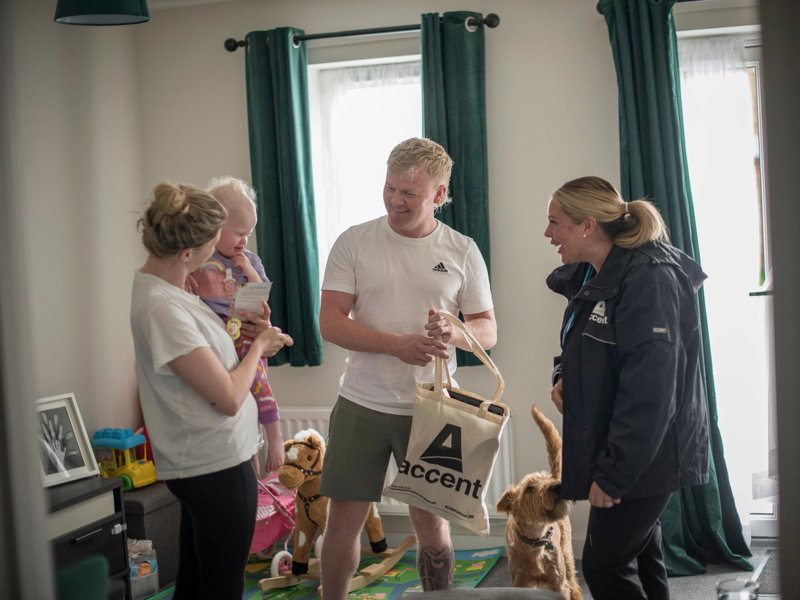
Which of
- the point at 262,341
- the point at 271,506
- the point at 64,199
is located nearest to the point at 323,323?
the point at 262,341

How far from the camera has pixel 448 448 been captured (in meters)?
2.23

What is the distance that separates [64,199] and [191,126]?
29.9 inches

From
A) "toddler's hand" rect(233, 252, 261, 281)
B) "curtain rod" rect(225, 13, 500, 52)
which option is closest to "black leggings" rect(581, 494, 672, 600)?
"toddler's hand" rect(233, 252, 261, 281)

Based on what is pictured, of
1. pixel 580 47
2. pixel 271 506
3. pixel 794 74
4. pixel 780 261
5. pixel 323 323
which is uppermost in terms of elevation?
pixel 580 47

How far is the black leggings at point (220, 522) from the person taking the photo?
1782 millimetres

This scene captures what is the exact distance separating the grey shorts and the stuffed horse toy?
93 cm

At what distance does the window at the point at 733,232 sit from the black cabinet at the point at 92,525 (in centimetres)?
236

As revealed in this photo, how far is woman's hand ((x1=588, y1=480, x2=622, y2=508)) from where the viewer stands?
189cm

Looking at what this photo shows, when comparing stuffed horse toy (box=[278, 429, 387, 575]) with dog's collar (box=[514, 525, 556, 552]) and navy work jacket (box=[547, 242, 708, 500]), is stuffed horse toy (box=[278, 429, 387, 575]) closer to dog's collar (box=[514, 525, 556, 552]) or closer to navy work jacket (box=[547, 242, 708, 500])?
dog's collar (box=[514, 525, 556, 552])

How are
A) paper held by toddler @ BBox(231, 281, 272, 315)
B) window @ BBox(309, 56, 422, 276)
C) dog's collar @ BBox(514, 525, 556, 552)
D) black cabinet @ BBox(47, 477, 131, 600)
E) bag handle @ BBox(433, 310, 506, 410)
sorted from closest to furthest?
1. paper held by toddler @ BBox(231, 281, 272, 315)
2. bag handle @ BBox(433, 310, 506, 410)
3. dog's collar @ BBox(514, 525, 556, 552)
4. black cabinet @ BBox(47, 477, 131, 600)
5. window @ BBox(309, 56, 422, 276)

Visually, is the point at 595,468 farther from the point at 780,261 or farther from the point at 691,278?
the point at 780,261

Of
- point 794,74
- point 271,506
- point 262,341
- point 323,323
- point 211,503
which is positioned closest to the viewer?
point 794,74

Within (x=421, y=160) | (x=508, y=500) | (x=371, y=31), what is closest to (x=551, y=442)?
(x=508, y=500)

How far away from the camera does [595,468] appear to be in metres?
1.97
